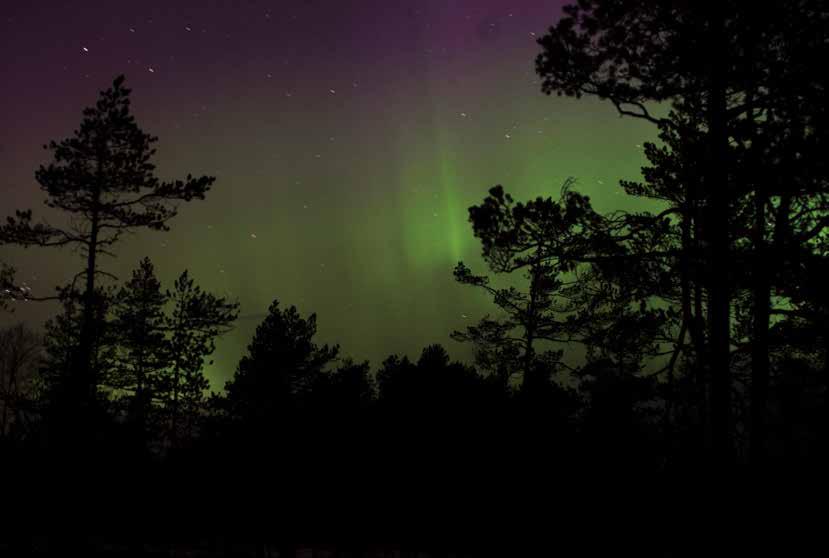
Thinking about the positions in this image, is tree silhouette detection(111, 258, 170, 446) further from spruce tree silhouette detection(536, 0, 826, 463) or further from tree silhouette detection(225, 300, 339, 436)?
spruce tree silhouette detection(536, 0, 826, 463)

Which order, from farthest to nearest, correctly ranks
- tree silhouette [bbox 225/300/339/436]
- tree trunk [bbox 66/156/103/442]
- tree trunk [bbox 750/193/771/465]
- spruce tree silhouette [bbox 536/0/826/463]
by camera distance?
tree silhouette [bbox 225/300/339/436] < tree trunk [bbox 66/156/103/442] < tree trunk [bbox 750/193/771/465] < spruce tree silhouette [bbox 536/0/826/463]

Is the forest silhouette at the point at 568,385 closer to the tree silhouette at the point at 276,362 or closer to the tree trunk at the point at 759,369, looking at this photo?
the tree trunk at the point at 759,369

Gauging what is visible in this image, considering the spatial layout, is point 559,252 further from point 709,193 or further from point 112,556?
point 112,556

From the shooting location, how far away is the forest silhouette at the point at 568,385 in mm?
9102

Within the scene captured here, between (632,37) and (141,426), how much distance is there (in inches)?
615

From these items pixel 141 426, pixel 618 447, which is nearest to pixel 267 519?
pixel 141 426

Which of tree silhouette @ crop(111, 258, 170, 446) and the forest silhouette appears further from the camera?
tree silhouette @ crop(111, 258, 170, 446)

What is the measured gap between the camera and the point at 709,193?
9578 millimetres

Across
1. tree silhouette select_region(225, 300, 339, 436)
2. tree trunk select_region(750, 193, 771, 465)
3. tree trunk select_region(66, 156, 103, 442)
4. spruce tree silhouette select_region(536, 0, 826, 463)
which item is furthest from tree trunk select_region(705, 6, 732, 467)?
tree silhouette select_region(225, 300, 339, 436)

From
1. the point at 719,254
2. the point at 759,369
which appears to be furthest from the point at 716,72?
the point at 759,369

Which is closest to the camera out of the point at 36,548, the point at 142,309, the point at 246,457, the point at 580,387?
the point at 36,548

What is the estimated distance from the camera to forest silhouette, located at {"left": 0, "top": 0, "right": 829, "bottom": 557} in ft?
29.9

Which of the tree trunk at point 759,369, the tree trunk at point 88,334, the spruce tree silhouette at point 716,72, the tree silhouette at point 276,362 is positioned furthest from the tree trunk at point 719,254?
the tree silhouette at point 276,362

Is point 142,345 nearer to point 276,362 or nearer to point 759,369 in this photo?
point 276,362
